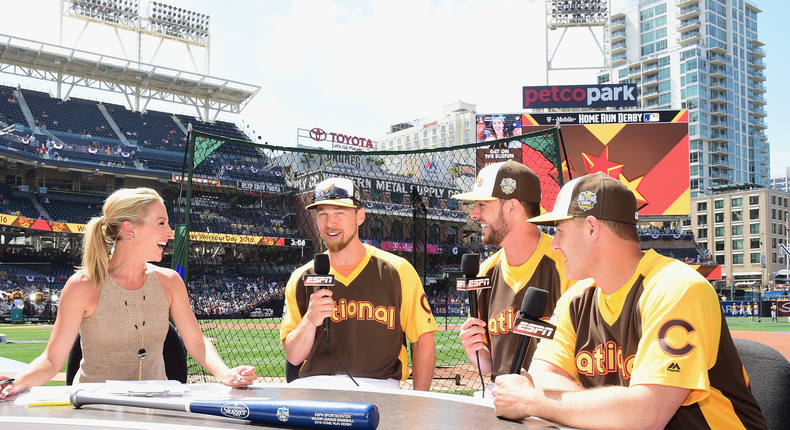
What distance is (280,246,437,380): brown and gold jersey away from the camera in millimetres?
3348

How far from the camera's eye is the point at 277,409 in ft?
4.83

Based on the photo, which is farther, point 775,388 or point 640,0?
point 640,0

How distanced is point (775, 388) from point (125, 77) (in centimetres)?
4422

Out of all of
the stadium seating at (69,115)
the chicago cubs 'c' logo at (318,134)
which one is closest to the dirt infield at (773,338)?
the chicago cubs 'c' logo at (318,134)

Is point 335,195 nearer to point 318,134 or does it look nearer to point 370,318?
point 370,318

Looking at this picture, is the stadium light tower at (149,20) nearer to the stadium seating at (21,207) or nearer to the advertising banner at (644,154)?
the stadium seating at (21,207)

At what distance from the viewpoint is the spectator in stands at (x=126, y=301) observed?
282 centimetres

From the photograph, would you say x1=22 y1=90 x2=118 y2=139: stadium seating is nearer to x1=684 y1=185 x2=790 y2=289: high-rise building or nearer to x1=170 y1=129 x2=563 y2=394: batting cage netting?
x1=170 y1=129 x2=563 y2=394: batting cage netting

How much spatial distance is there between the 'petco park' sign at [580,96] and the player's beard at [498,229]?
3424cm

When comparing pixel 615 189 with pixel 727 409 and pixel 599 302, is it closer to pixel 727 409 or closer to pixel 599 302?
pixel 599 302

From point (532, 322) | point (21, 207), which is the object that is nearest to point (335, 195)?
point (532, 322)

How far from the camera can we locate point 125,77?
40031 millimetres

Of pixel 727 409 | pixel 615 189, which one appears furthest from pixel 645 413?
pixel 615 189

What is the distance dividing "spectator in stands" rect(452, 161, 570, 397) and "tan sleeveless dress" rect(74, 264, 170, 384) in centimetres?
166
